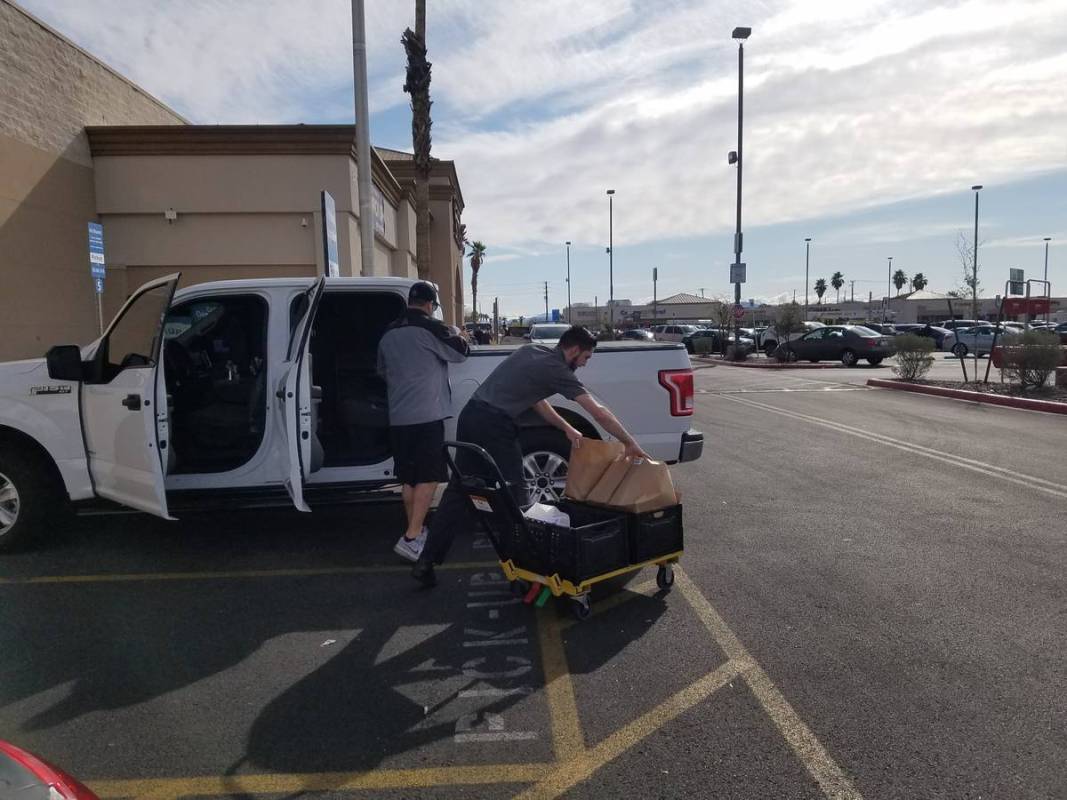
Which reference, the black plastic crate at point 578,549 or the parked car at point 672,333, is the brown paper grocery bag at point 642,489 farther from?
the parked car at point 672,333

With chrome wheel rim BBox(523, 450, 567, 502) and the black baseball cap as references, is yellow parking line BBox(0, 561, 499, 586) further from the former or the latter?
the black baseball cap

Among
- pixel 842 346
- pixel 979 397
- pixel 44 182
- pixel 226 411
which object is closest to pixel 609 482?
pixel 226 411

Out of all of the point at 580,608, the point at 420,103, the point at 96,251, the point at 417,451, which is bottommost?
the point at 580,608

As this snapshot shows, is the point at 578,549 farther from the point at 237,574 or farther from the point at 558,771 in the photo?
the point at 237,574

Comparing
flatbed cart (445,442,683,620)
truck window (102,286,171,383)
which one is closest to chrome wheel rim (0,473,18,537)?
truck window (102,286,171,383)

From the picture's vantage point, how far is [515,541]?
15.4 ft

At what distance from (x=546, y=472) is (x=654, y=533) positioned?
1.55 m

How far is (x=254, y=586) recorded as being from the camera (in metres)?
5.32

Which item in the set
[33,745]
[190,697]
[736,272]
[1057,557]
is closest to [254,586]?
[190,697]

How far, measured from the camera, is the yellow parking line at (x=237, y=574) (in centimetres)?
541

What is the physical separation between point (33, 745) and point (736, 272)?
98.0ft

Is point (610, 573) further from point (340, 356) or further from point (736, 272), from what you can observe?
point (736, 272)

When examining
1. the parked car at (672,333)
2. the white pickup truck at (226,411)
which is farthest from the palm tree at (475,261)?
the white pickup truck at (226,411)

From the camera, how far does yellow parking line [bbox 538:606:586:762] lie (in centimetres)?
332
